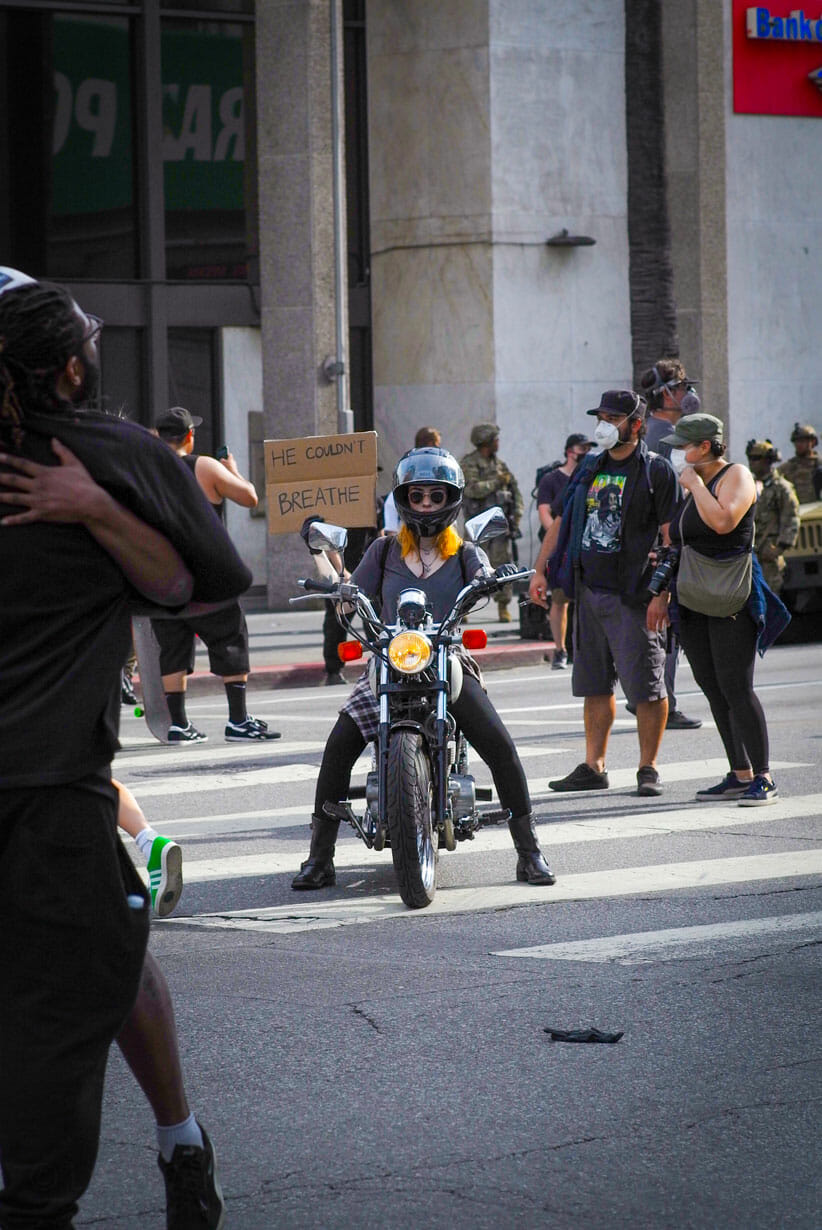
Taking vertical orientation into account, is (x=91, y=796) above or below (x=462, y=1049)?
above

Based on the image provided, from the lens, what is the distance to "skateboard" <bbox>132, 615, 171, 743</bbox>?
415cm

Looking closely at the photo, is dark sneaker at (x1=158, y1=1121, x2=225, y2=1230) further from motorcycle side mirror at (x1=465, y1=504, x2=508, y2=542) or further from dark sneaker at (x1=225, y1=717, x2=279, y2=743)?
dark sneaker at (x1=225, y1=717, x2=279, y2=743)

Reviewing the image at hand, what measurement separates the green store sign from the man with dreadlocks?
20.3m

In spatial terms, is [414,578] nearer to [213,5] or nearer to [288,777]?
[288,777]

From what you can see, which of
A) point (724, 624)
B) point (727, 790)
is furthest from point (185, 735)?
point (724, 624)

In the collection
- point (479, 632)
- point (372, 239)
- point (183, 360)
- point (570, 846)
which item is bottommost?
point (570, 846)

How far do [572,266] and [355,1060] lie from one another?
67.0ft

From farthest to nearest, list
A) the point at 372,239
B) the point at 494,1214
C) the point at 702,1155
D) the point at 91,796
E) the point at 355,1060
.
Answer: the point at 372,239 → the point at 355,1060 → the point at 702,1155 → the point at 494,1214 → the point at 91,796

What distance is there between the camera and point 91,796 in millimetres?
3354

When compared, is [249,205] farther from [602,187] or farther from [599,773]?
[599,773]

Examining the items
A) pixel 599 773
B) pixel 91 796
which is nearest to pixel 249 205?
pixel 599 773

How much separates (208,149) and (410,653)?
17.4 metres

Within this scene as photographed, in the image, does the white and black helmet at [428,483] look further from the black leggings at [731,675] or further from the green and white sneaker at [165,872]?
the green and white sneaker at [165,872]

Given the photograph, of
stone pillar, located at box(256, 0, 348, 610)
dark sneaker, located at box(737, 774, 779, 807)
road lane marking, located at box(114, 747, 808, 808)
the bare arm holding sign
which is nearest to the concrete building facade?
stone pillar, located at box(256, 0, 348, 610)
